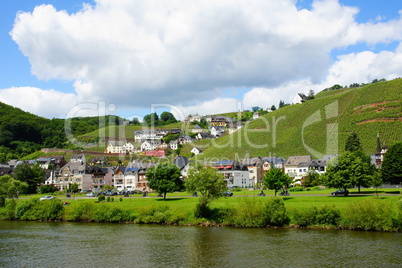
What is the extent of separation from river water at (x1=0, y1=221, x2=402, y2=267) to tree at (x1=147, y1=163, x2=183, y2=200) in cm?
1764

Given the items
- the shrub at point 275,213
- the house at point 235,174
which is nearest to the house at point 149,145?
the house at point 235,174

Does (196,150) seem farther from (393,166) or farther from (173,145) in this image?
(393,166)

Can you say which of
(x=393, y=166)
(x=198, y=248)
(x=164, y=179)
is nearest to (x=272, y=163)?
(x=393, y=166)

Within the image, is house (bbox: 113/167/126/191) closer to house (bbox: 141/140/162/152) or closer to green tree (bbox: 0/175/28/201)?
green tree (bbox: 0/175/28/201)

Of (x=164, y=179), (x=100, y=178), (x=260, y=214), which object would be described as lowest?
(x=260, y=214)

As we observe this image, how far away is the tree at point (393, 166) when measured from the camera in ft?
199

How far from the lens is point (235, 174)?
9569cm

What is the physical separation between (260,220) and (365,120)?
9590cm

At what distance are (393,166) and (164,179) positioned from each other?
132ft

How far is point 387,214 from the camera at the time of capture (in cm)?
3928

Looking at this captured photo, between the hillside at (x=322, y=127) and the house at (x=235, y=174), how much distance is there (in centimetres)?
2375

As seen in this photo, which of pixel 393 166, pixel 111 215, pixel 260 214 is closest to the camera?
pixel 260 214

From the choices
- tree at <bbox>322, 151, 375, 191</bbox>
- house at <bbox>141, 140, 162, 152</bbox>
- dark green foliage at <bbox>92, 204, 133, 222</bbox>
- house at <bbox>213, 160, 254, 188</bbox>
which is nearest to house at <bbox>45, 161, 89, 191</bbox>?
house at <bbox>213, 160, 254, 188</bbox>

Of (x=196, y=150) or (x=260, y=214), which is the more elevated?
(x=196, y=150)
